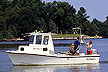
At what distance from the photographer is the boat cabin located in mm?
39969

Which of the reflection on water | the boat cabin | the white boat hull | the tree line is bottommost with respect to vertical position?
the reflection on water

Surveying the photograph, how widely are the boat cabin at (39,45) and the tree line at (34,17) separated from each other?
104m

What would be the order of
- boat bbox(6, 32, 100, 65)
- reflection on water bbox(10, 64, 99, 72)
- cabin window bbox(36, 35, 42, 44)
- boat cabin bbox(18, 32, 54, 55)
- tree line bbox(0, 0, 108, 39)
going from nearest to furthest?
reflection on water bbox(10, 64, 99, 72) → boat bbox(6, 32, 100, 65) → boat cabin bbox(18, 32, 54, 55) → cabin window bbox(36, 35, 42, 44) → tree line bbox(0, 0, 108, 39)

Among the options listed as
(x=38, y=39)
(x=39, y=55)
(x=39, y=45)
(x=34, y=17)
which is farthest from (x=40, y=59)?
(x=34, y=17)

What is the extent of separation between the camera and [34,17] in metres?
153

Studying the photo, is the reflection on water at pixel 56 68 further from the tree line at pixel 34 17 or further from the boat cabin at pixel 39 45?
the tree line at pixel 34 17

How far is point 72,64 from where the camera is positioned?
134ft

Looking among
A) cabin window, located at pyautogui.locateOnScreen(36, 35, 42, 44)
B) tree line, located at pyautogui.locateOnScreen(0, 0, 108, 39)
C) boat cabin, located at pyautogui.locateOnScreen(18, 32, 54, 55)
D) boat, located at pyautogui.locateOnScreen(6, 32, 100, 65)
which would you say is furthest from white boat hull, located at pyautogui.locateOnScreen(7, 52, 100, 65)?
tree line, located at pyautogui.locateOnScreen(0, 0, 108, 39)

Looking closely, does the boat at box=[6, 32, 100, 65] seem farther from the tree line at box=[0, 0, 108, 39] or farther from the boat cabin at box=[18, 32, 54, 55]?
the tree line at box=[0, 0, 108, 39]

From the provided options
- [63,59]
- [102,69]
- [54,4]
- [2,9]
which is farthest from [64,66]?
[54,4]

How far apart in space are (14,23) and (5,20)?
5915 mm

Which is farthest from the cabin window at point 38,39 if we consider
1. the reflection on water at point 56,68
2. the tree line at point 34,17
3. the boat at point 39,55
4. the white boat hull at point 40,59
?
the tree line at point 34,17

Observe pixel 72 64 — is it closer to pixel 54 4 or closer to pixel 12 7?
pixel 12 7

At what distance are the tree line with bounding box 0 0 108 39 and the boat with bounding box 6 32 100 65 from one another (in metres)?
105
